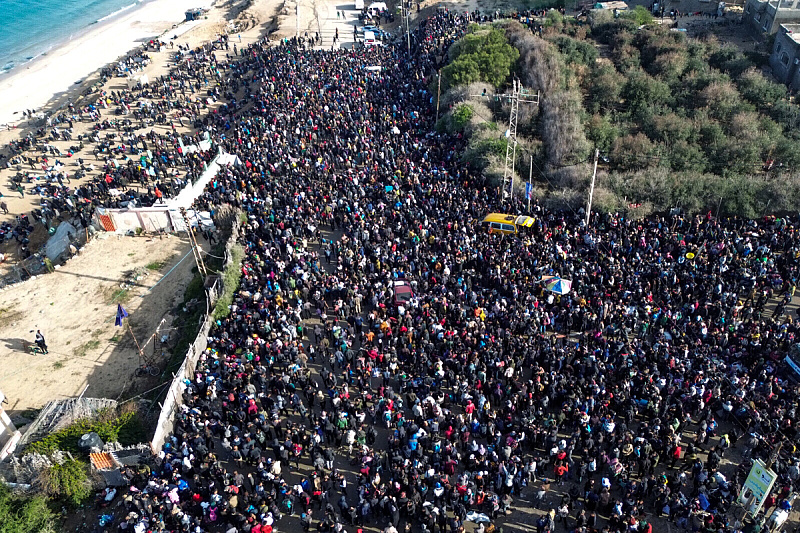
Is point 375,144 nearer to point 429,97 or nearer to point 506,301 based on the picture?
point 429,97

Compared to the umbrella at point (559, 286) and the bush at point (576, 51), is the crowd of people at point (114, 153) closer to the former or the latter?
Answer: the umbrella at point (559, 286)

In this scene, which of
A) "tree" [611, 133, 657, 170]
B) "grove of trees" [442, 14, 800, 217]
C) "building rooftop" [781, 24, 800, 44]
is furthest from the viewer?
"building rooftop" [781, 24, 800, 44]

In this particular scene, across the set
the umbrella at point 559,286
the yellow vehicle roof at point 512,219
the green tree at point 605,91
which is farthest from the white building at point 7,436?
the green tree at point 605,91

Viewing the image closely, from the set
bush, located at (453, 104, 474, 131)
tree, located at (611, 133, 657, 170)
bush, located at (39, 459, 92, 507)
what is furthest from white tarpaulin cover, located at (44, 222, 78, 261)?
tree, located at (611, 133, 657, 170)

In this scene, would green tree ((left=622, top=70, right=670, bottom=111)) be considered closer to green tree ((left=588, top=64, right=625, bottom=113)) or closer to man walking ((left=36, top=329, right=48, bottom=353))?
green tree ((left=588, top=64, right=625, bottom=113))

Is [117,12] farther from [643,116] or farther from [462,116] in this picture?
[643,116]

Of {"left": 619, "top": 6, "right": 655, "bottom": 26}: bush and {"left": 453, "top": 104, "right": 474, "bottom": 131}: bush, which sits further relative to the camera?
{"left": 619, "top": 6, "right": 655, "bottom": 26}: bush

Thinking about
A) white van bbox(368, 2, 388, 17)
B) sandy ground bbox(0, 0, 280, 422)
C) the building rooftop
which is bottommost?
sandy ground bbox(0, 0, 280, 422)
